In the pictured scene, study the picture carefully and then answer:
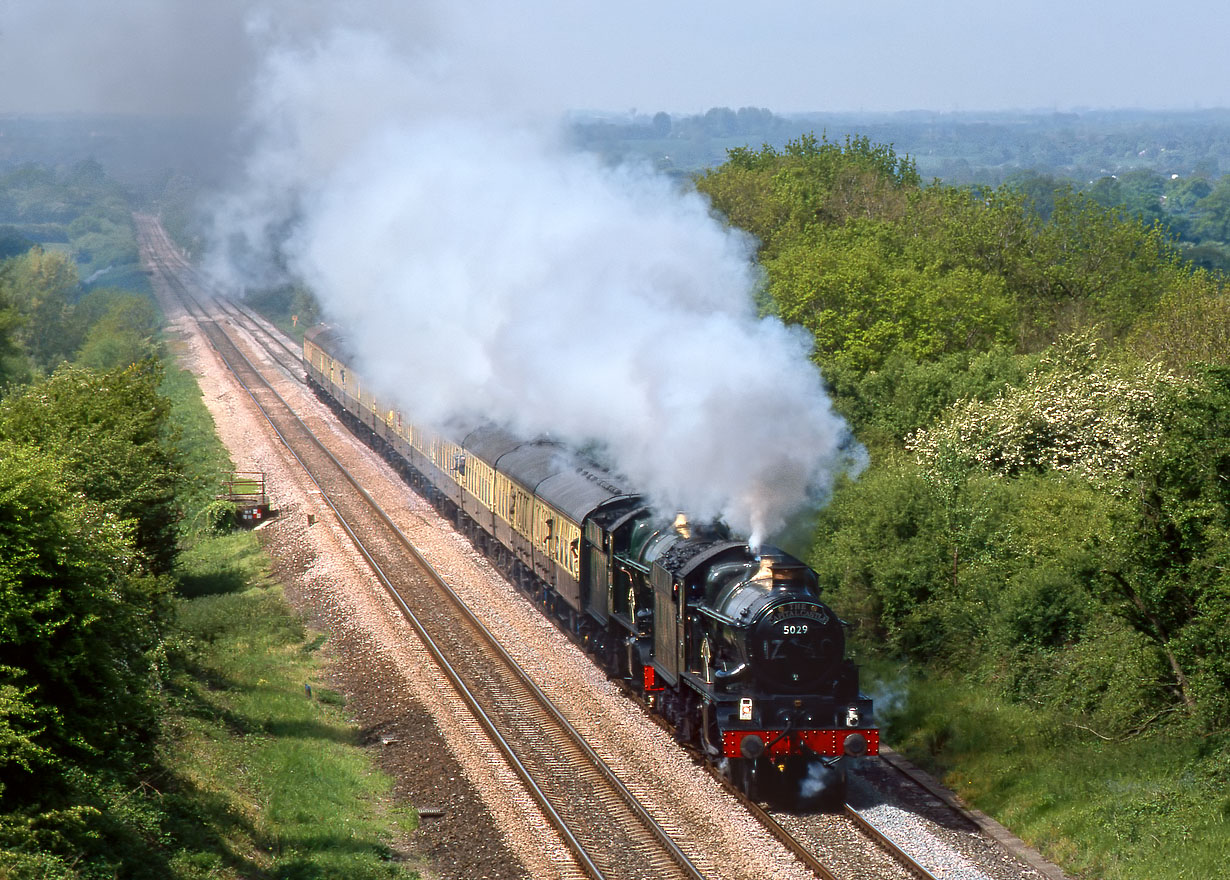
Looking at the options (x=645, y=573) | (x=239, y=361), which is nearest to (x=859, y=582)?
(x=645, y=573)

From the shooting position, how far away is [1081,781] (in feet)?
54.6

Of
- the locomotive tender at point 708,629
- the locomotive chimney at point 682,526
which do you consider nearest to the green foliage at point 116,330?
the locomotive tender at point 708,629

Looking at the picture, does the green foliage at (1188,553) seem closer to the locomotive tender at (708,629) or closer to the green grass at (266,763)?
the locomotive tender at (708,629)

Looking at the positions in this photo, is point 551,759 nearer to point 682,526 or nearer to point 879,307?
point 682,526

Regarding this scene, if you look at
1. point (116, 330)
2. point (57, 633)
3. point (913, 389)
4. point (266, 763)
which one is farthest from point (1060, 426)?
point (116, 330)

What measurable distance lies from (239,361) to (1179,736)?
184 ft

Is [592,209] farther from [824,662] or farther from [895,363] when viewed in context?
[824,662]

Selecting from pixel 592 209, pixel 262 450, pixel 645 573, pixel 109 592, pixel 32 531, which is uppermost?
pixel 592 209

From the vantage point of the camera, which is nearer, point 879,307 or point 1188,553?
point 1188,553

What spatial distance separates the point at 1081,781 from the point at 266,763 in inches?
445

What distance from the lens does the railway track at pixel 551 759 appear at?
14.8m

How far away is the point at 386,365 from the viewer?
39656mm

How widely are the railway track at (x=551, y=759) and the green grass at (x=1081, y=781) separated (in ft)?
5.84

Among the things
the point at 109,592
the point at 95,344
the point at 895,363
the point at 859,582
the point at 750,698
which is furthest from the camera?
the point at 95,344
